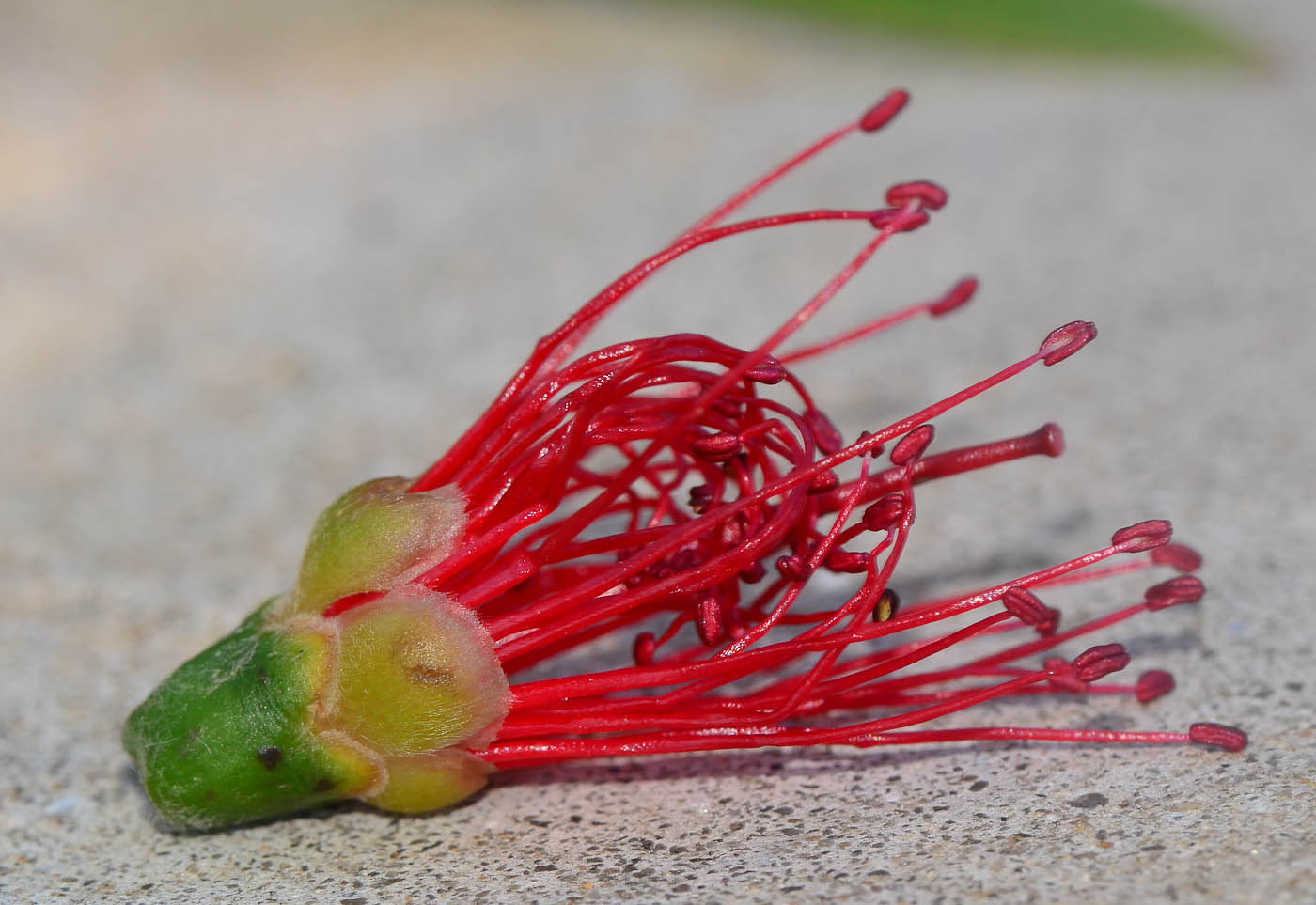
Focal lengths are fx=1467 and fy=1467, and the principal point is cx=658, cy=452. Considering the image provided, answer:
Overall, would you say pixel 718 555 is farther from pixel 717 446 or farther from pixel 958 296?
pixel 958 296

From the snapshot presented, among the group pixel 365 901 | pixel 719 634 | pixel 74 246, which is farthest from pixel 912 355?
pixel 74 246

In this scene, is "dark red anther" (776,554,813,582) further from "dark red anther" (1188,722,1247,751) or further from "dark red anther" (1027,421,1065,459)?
"dark red anther" (1188,722,1247,751)

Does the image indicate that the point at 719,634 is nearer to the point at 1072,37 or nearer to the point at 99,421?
the point at 99,421

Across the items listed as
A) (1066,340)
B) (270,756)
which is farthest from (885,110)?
(270,756)

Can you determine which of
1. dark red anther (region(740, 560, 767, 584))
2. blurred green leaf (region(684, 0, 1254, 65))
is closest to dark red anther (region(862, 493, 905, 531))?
dark red anther (region(740, 560, 767, 584))

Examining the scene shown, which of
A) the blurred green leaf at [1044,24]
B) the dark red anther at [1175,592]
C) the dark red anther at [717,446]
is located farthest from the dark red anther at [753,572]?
the blurred green leaf at [1044,24]
